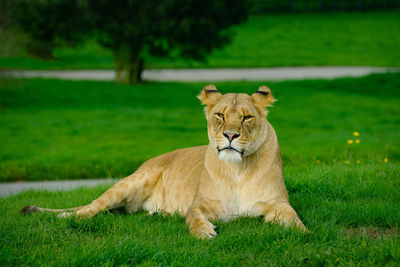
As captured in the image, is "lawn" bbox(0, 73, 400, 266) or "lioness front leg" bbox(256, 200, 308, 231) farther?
"lioness front leg" bbox(256, 200, 308, 231)

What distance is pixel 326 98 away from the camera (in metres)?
21.4

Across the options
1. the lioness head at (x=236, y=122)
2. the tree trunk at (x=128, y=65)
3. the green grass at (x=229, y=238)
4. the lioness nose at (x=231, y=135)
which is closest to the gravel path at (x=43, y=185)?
the green grass at (x=229, y=238)

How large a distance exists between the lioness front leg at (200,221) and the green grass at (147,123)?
4.14 meters

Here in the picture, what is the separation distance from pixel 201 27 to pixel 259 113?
15.4 meters

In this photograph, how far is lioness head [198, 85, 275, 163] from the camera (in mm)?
4879

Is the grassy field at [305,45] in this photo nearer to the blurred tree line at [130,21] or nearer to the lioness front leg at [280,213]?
the blurred tree line at [130,21]

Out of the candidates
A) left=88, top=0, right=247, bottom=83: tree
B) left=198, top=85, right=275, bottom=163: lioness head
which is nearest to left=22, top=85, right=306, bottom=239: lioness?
left=198, top=85, right=275, bottom=163: lioness head

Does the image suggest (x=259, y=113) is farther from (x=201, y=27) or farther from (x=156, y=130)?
(x=201, y=27)

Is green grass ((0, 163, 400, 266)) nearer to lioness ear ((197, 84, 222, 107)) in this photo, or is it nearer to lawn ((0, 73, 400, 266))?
lawn ((0, 73, 400, 266))

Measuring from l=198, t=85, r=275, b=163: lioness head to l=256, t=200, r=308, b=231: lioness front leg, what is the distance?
0.53 m

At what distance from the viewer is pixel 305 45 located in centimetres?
4306

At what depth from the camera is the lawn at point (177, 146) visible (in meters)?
4.45

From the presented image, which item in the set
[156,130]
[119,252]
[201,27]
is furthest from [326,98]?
[119,252]

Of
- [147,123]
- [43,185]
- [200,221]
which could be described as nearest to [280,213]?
[200,221]
